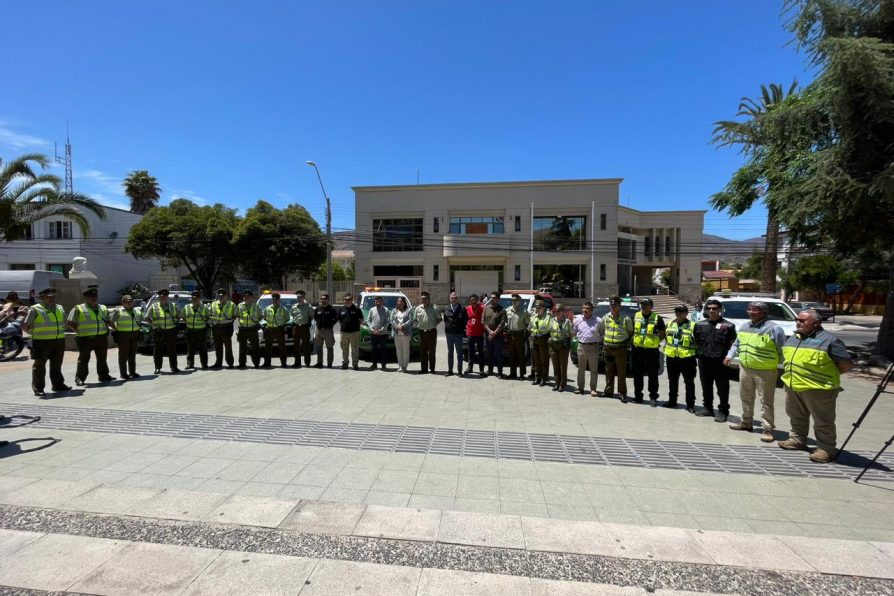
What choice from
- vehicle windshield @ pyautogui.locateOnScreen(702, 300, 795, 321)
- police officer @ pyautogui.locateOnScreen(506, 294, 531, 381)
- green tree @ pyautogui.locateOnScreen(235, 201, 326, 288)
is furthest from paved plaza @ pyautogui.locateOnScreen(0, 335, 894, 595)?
green tree @ pyautogui.locateOnScreen(235, 201, 326, 288)

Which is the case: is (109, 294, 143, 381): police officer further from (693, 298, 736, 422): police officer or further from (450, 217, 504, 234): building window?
(450, 217, 504, 234): building window

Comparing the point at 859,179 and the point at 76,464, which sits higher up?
the point at 859,179

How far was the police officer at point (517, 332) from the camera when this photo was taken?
31.5ft

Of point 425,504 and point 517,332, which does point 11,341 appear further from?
point 425,504

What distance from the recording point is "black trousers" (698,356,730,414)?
6.82m

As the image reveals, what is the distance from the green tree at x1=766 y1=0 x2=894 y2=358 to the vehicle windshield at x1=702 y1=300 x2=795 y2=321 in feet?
7.37

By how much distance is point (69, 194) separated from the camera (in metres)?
15.7

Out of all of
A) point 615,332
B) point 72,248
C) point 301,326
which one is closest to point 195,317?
point 301,326

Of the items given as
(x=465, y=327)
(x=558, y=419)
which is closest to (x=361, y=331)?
(x=465, y=327)

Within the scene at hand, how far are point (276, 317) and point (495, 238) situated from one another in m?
29.8

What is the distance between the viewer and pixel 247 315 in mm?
10500

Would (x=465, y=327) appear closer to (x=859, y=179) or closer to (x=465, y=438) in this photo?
(x=465, y=438)

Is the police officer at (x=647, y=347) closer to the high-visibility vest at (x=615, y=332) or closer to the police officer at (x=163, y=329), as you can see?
the high-visibility vest at (x=615, y=332)

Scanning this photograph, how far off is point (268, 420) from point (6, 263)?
166 ft
